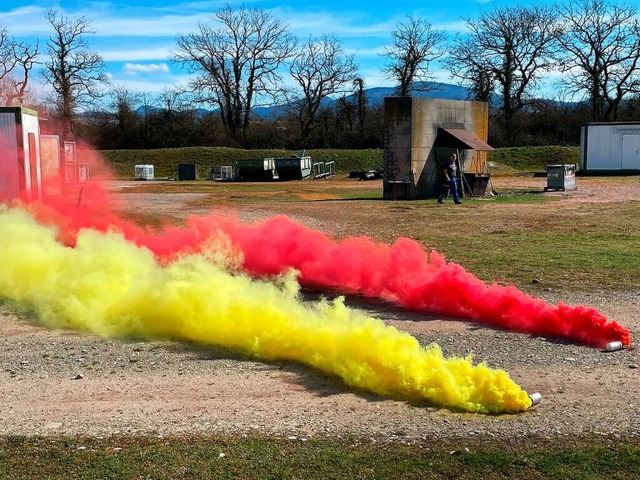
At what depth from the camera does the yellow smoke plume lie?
703 centimetres

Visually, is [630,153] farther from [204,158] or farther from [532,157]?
[204,158]

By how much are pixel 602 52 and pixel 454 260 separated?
231 ft

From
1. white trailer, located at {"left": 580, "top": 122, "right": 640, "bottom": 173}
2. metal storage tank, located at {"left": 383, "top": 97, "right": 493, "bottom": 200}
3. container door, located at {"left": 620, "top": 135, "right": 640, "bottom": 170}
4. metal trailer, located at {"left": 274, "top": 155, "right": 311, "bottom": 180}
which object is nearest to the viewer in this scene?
metal storage tank, located at {"left": 383, "top": 97, "right": 493, "bottom": 200}

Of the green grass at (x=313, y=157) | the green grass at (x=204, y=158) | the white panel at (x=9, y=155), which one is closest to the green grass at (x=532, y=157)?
the green grass at (x=313, y=157)

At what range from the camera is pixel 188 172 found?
205 ft

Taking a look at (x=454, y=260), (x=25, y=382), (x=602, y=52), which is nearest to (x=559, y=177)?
(x=454, y=260)

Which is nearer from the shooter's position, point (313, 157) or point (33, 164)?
point (33, 164)

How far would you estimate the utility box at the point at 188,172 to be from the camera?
204ft

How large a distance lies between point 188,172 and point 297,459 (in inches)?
2321

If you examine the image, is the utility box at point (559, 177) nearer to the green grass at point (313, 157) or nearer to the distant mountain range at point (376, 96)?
the green grass at point (313, 157)

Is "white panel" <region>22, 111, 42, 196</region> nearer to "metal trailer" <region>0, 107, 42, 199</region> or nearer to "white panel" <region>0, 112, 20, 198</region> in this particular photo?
"metal trailer" <region>0, 107, 42, 199</region>

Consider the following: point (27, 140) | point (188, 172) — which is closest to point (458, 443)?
point (27, 140)

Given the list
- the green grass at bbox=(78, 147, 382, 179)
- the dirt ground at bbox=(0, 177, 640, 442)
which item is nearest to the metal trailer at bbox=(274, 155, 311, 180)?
the green grass at bbox=(78, 147, 382, 179)

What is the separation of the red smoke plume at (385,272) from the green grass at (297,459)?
3672 mm
